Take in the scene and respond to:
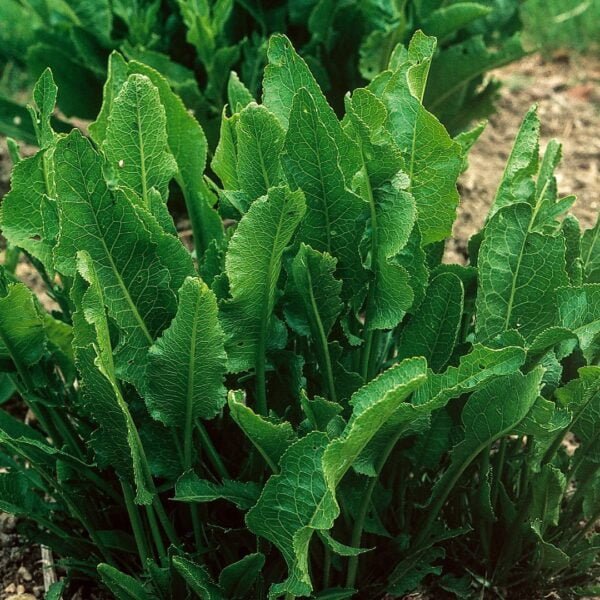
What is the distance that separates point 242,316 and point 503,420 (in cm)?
43

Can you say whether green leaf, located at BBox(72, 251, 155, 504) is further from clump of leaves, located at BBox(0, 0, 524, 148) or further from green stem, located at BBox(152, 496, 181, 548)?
clump of leaves, located at BBox(0, 0, 524, 148)

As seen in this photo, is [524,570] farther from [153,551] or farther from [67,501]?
[67,501]

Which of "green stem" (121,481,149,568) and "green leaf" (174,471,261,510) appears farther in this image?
"green stem" (121,481,149,568)

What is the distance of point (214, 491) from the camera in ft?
5.06

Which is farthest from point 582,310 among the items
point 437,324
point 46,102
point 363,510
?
point 46,102

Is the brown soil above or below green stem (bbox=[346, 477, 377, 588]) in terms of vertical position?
above

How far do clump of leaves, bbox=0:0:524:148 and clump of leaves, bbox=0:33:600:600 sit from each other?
3.54ft

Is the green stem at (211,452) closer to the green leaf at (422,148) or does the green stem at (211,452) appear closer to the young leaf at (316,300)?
the young leaf at (316,300)

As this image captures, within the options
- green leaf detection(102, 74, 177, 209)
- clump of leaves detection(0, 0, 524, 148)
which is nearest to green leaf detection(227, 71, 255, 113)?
green leaf detection(102, 74, 177, 209)

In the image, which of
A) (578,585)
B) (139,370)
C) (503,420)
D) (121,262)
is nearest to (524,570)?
(578,585)

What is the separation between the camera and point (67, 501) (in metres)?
1.73

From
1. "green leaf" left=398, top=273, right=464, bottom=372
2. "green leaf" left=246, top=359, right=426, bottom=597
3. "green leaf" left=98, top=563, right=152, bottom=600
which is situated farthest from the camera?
"green leaf" left=398, top=273, right=464, bottom=372

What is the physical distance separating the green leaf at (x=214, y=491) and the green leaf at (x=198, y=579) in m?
0.10

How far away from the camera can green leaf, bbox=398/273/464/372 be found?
161cm
